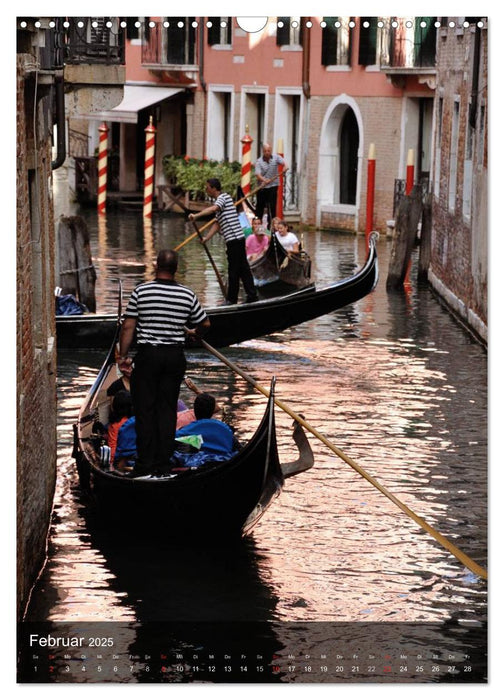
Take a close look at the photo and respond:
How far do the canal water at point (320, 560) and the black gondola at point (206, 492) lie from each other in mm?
72

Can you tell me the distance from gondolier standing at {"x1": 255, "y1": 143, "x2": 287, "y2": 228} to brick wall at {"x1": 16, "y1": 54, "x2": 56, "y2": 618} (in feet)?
24.8

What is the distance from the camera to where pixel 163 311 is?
4.45m

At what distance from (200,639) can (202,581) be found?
62 centimetres

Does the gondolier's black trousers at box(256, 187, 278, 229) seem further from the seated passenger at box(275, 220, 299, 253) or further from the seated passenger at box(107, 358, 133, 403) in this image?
the seated passenger at box(107, 358, 133, 403)

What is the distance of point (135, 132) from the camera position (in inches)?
728

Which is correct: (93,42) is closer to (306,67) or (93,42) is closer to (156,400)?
(156,400)

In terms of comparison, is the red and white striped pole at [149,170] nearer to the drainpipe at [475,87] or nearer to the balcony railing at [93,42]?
the drainpipe at [475,87]

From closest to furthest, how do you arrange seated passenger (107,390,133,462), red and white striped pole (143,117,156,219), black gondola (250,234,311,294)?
seated passenger (107,390,133,462) → black gondola (250,234,311,294) → red and white striped pole (143,117,156,219)

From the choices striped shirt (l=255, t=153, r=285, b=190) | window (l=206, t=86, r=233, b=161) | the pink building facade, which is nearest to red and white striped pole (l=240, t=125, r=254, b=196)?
the pink building facade

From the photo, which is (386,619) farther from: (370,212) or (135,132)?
(135,132)

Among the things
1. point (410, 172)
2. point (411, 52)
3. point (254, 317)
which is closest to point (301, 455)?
point (254, 317)

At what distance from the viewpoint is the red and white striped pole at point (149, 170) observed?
16.0 meters

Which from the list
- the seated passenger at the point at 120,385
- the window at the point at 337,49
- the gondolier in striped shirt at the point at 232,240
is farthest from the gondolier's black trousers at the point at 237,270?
the window at the point at 337,49

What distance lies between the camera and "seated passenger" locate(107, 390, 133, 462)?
17.0 feet
